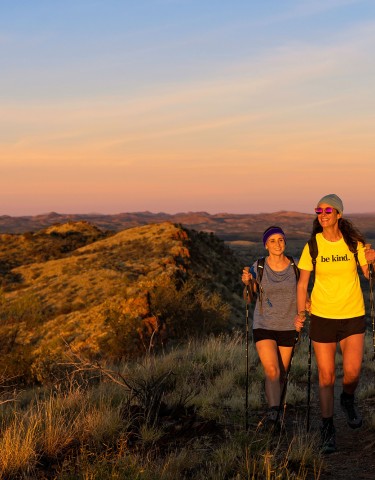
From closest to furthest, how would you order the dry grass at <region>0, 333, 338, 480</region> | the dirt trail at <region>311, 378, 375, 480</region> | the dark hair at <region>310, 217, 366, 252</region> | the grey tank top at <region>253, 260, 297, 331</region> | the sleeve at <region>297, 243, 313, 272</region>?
the dry grass at <region>0, 333, 338, 480</region>, the dirt trail at <region>311, 378, 375, 480</region>, the dark hair at <region>310, 217, 366, 252</region>, the sleeve at <region>297, 243, 313, 272</region>, the grey tank top at <region>253, 260, 297, 331</region>

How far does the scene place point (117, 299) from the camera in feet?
55.5

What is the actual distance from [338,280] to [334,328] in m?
0.51

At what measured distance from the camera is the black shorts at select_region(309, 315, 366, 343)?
5660 millimetres

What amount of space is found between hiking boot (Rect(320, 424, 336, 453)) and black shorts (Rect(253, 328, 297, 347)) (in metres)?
0.98

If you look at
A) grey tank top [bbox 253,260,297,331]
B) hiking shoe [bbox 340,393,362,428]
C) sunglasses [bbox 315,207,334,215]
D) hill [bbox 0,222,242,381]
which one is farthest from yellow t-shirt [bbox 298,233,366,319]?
hill [bbox 0,222,242,381]

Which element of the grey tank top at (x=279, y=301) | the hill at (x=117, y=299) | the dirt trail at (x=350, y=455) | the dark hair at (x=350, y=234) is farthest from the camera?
the hill at (x=117, y=299)

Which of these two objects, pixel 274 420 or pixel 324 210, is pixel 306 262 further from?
pixel 274 420

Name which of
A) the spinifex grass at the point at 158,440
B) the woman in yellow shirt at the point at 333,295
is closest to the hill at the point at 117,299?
the spinifex grass at the point at 158,440

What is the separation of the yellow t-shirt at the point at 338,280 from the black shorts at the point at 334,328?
6cm

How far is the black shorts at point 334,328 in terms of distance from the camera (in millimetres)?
5660

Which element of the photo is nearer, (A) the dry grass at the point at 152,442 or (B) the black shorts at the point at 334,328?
(A) the dry grass at the point at 152,442

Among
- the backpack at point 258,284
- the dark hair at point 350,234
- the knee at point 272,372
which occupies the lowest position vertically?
the knee at point 272,372

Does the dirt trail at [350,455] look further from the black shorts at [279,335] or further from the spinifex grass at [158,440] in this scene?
the black shorts at [279,335]

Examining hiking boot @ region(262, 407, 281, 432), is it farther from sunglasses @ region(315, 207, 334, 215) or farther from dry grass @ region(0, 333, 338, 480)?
sunglasses @ region(315, 207, 334, 215)
